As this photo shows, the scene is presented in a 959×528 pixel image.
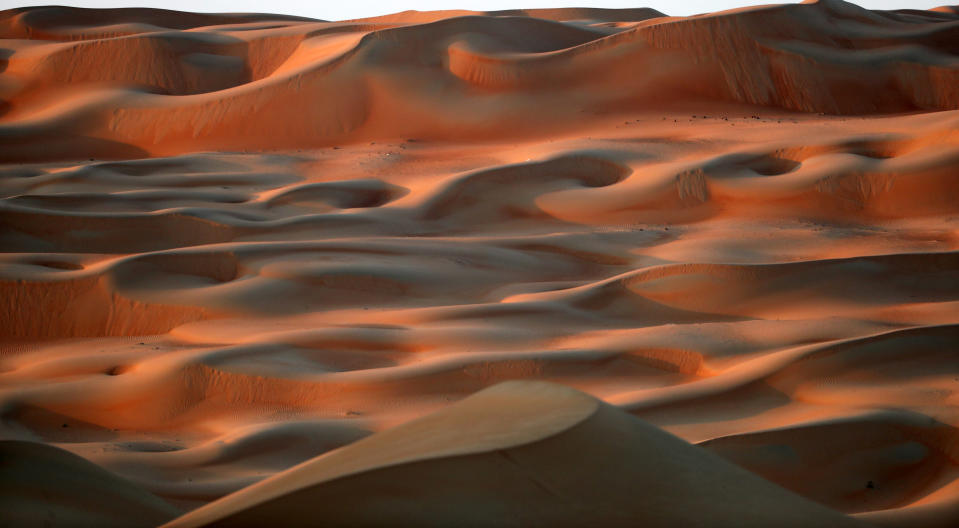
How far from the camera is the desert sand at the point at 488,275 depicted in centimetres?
194

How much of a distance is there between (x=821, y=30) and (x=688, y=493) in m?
7.98

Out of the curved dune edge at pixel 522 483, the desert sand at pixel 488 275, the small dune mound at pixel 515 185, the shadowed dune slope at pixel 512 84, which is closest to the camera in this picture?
the curved dune edge at pixel 522 483

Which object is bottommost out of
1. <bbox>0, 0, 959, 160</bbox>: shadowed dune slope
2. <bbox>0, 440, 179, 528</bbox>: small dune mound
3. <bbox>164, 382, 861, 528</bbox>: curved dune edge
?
<bbox>0, 440, 179, 528</bbox>: small dune mound

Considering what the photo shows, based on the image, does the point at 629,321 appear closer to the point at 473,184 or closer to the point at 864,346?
the point at 864,346

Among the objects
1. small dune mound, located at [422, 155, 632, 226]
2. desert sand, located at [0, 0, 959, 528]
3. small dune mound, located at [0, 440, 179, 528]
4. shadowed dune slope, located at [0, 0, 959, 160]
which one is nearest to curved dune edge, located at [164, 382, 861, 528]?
desert sand, located at [0, 0, 959, 528]

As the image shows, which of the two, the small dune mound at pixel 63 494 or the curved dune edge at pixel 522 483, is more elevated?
the curved dune edge at pixel 522 483

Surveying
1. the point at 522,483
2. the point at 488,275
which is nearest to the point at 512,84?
the point at 488,275

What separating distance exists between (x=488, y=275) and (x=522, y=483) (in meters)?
3.50

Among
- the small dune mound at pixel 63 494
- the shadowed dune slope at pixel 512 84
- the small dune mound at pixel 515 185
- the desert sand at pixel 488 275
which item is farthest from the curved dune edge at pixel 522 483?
the shadowed dune slope at pixel 512 84

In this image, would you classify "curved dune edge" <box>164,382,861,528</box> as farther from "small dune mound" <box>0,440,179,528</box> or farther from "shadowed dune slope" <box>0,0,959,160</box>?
"shadowed dune slope" <box>0,0,959,160</box>

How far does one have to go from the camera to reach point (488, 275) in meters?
5.21

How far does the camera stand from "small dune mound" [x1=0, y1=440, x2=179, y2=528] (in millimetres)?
1999

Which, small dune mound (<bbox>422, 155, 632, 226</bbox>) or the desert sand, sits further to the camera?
small dune mound (<bbox>422, 155, 632, 226</bbox>)

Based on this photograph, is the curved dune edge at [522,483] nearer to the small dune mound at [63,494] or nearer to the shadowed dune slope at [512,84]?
the small dune mound at [63,494]
